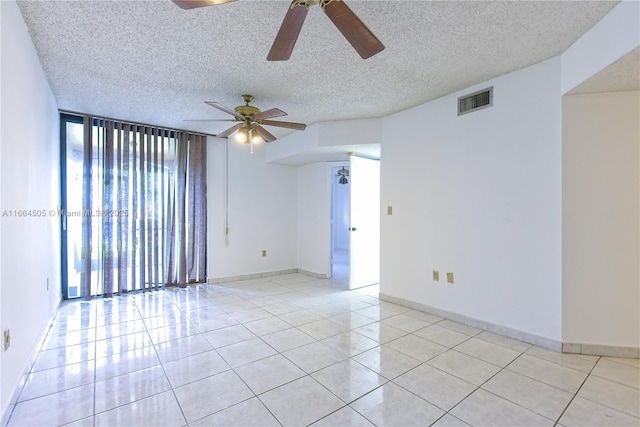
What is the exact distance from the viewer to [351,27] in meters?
1.75

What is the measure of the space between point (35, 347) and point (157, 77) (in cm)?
269

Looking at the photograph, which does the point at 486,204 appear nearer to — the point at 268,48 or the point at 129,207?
the point at 268,48

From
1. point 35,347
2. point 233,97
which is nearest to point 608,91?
point 233,97

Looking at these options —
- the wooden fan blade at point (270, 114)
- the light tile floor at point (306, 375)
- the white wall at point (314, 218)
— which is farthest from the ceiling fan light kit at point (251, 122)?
the light tile floor at point (306, 375)

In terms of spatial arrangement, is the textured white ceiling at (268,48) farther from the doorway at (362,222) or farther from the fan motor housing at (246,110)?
the doorway at (362,222)

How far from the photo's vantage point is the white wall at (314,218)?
19.0 ft

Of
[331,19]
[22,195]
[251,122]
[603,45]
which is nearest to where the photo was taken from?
[331,19]

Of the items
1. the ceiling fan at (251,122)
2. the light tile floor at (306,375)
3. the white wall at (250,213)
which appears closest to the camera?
the light tile floor at (306,375)

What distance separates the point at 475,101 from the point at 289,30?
2.38 meters

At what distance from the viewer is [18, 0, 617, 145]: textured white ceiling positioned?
2092 mm

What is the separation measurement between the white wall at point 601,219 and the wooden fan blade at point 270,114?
2602 millimetres

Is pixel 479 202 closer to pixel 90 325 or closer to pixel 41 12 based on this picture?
pixel 41 12

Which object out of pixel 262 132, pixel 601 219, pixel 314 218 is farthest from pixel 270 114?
pixel 601 219

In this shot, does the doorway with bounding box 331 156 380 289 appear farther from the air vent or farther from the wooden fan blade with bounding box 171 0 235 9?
the wooden fan blade with bounding box 171 0 235 9
